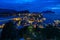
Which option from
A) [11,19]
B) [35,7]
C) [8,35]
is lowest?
[8,35]

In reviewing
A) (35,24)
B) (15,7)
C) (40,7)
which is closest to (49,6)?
(40,7)

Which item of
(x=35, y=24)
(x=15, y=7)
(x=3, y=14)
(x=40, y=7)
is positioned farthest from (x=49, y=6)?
(x=3, y=14)

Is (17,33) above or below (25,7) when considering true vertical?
below

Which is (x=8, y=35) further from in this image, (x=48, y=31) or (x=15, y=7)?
(x=48, y=31)

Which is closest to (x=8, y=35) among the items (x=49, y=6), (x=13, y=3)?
(x=13, y=3)

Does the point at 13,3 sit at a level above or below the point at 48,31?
above

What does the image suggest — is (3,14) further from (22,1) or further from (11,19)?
(22,1)

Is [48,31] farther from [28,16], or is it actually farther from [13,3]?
[13,3]
